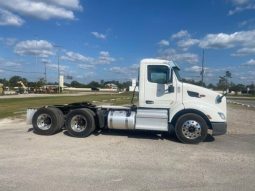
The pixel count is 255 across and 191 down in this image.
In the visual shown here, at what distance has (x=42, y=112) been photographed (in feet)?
43.5

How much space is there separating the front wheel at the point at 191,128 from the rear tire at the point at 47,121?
4229mm

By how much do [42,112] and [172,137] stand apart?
15.7 ft

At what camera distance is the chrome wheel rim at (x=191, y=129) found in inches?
462

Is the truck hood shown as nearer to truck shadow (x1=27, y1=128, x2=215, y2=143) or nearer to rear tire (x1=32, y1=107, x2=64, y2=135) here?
truck shadow (x1=27, y1=128, x2=215, y2=143)

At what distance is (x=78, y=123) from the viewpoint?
506 inches

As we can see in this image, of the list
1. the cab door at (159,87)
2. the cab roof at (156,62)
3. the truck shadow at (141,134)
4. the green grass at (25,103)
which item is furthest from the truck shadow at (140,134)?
the cab roof at (156,62)

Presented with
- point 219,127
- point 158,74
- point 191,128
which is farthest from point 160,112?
point 219,127

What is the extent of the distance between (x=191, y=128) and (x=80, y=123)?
153 inches

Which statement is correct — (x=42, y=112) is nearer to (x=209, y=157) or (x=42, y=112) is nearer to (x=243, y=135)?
(x=209, y=157)

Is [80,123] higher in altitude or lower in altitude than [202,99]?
lower

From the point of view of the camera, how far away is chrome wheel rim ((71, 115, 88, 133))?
12672mm

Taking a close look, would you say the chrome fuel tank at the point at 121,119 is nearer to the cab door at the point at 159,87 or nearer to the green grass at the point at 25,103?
the cab door at the point at 159,87

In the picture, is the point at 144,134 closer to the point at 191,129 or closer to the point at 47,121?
the point at 191,129

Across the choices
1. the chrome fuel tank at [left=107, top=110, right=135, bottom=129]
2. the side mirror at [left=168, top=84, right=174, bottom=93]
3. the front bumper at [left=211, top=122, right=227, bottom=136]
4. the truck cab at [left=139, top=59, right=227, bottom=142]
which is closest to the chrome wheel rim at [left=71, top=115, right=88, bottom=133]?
the chrome fuel tank at [left=107, top=110, right=135, bottom=129]
